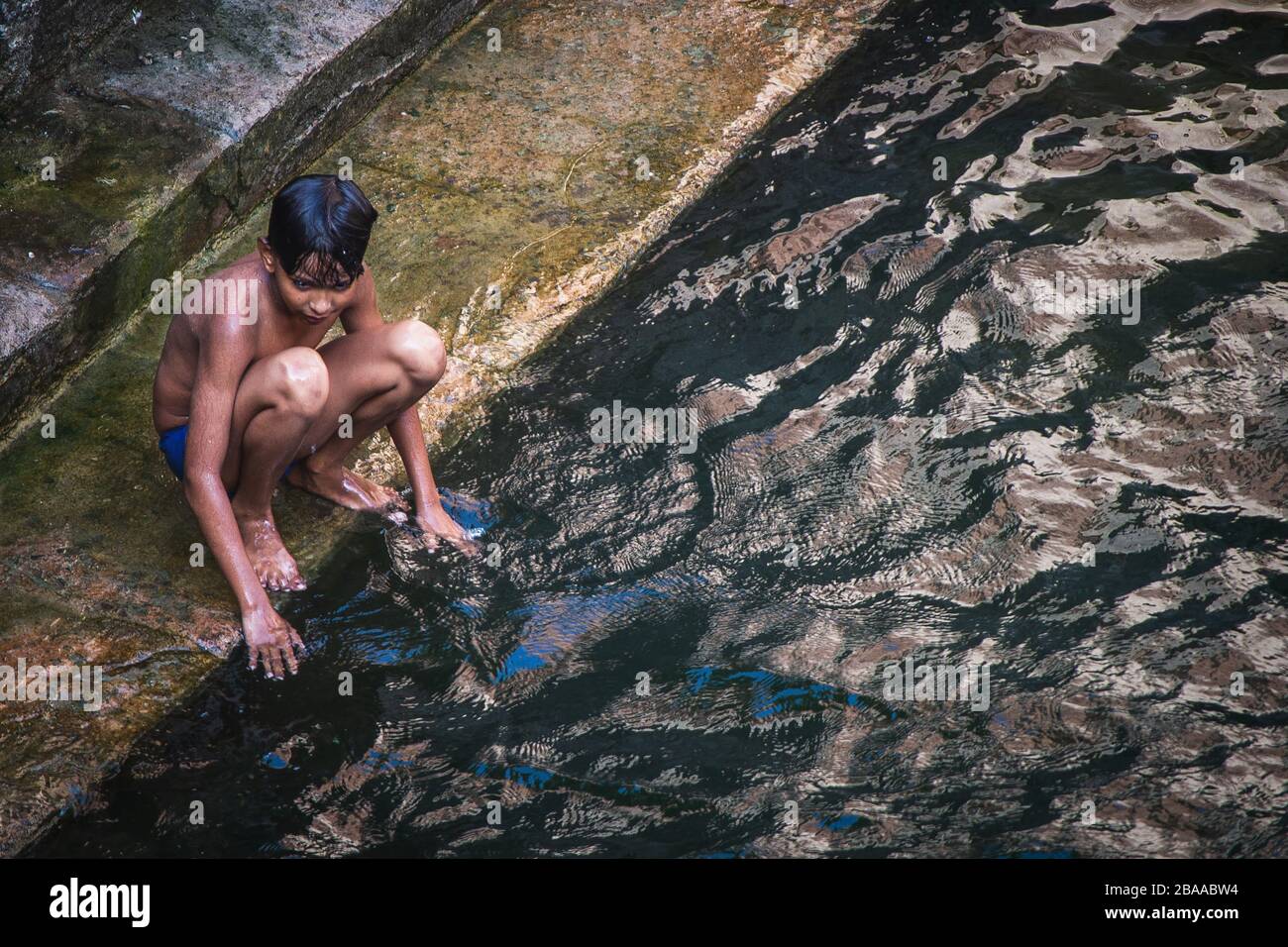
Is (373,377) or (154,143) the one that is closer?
(373,377)

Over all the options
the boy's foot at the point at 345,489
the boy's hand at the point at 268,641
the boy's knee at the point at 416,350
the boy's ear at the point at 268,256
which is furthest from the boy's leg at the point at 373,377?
the boy's hand at the point at 268,641

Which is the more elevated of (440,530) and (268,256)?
(268,256)

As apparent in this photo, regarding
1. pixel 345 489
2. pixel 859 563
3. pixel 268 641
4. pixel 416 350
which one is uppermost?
pixel 416 350

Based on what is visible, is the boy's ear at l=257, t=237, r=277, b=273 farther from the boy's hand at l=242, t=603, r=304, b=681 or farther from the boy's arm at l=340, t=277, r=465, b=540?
the boy's hand at l=242, t=603, r=304, b=681

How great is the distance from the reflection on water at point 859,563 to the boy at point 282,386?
217 millimetres

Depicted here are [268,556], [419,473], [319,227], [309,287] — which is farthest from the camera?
[419,473]

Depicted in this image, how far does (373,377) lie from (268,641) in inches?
30.4

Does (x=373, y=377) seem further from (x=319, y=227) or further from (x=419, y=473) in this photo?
(x=319, y=227)

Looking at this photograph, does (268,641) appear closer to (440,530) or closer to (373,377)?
(440,530)

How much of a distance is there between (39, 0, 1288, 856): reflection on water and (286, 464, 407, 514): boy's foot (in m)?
0.11

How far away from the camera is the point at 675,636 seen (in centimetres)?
340

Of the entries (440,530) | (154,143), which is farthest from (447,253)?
(440,530)

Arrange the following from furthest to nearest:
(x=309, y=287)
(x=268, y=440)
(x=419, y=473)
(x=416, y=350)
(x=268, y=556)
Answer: (x=419, y=473) < (x=268, y=556) < (x=416, y=350) < (x=268, y=440) < (x=309, y=287)

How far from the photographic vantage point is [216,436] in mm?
3168
